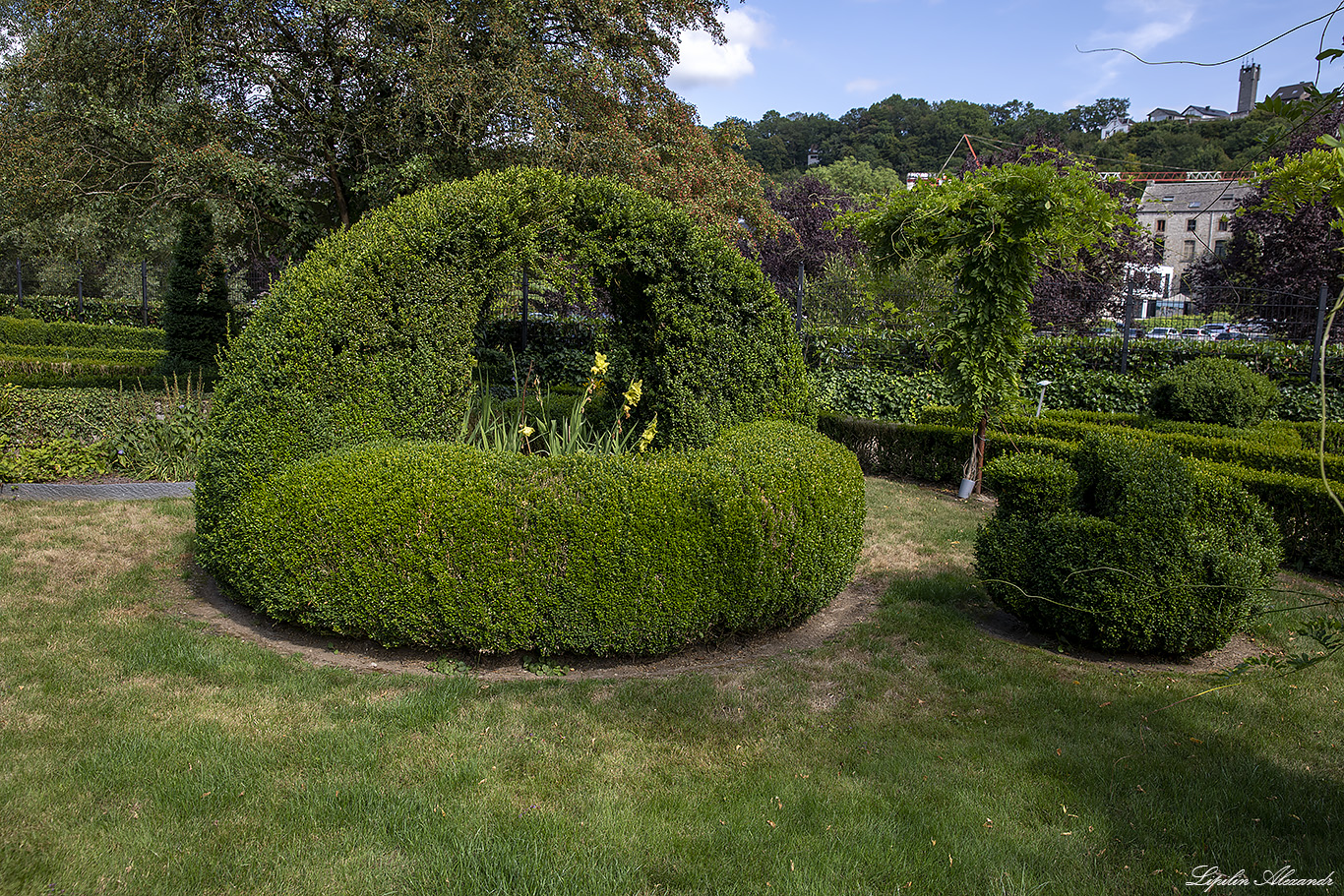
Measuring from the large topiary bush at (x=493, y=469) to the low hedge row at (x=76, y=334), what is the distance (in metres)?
18.9

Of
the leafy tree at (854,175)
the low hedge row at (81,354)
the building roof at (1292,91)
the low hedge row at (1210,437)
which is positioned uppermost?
the leafy tree at (854,175)

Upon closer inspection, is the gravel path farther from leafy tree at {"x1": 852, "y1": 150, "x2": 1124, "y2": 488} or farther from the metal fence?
the metal fence

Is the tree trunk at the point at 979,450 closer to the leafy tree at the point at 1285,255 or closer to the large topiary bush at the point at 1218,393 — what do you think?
the large topiary bush at the point at 1218,393

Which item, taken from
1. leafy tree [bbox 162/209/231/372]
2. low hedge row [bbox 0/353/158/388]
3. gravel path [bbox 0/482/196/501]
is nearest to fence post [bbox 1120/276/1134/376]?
gravel path [bbox 0/482/196/501]

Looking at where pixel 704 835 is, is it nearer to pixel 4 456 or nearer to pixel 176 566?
pixel 176 566

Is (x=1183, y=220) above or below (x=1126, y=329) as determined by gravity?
above

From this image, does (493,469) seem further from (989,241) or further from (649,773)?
(989,241)

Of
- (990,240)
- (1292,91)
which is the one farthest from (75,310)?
(1292,91)

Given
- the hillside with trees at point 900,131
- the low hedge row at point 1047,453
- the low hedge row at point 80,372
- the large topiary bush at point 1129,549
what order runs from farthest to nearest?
the hillside with trees at point 900,131
the low hedge row at point 80,372
the low hedge row at point 1047,453
the large topiary bush at point 1129,549

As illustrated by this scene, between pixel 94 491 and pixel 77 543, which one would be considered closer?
pixel 77 543

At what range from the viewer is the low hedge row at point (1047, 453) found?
6.32 m

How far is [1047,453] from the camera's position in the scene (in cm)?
811

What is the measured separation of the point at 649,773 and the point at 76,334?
23.6 m

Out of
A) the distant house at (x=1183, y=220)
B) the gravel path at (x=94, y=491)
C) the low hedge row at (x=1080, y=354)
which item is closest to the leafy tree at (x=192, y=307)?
the gravel path at (x=94, y=491)
